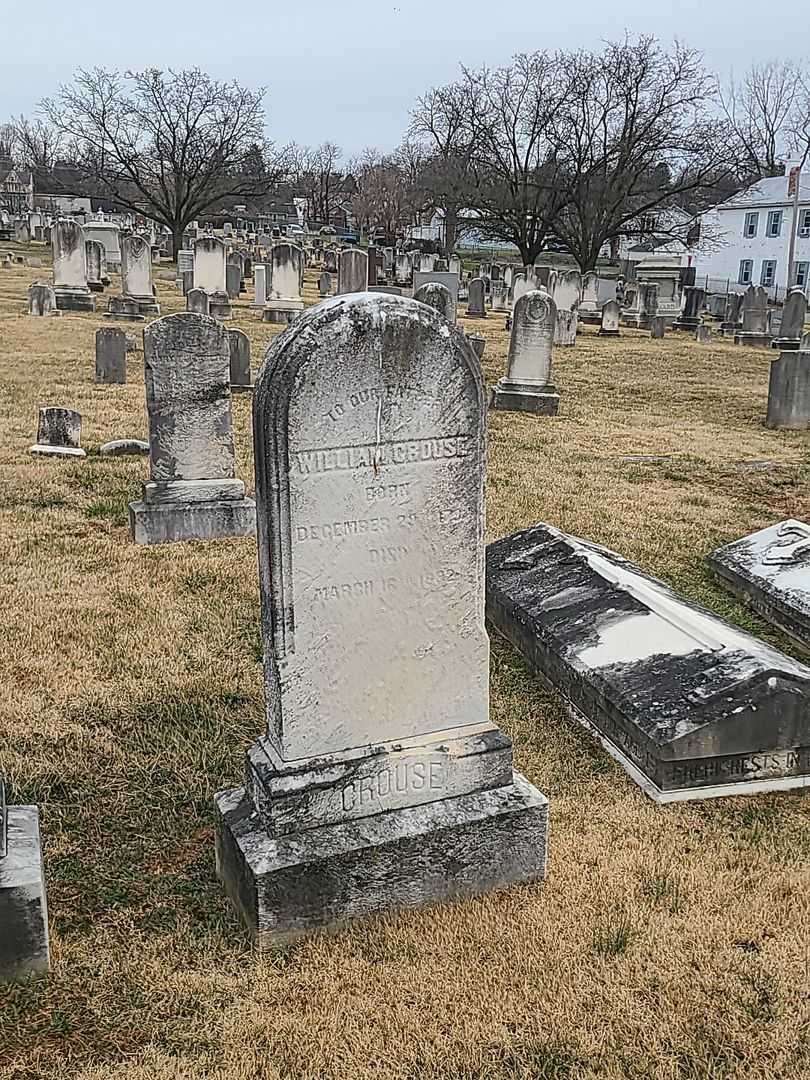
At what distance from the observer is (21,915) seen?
9.69 feet

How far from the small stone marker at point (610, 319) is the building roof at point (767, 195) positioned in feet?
91.6

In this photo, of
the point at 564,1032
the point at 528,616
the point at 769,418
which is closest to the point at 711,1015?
the point at 564,1032

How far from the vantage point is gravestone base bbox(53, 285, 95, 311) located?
21953 mm

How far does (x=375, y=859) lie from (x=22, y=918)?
1148mm

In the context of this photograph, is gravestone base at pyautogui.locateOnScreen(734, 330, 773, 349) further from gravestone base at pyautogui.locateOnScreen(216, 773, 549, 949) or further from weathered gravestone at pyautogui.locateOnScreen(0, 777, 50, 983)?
weathered gravestone at pyautogui.locateOnScreen(0, 777, 50, 983)

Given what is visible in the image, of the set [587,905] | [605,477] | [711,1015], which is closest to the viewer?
[711,1015]

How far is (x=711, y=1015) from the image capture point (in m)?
2.92

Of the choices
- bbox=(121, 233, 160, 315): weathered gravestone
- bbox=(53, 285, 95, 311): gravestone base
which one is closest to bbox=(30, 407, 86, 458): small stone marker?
bbox=(121, 233, 160, 315): weathered gravestone

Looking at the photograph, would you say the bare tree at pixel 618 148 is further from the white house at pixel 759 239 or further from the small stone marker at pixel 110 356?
the small stone marker at pixel 110 356

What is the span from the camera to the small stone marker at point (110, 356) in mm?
13375

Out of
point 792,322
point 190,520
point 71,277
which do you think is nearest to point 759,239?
point 792,322

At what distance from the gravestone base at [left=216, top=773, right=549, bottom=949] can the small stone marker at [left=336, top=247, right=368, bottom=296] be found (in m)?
21.4

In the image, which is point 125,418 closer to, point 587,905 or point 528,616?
point 528,616

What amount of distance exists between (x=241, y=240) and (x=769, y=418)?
138 feet
